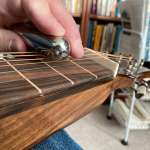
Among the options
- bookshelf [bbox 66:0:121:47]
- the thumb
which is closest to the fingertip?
the thumb

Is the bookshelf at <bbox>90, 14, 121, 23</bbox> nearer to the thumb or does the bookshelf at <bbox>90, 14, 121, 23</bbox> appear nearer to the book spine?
the book spine

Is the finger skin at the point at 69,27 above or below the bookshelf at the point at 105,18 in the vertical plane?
below

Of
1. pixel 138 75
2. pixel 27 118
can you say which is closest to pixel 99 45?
pixel 138 75

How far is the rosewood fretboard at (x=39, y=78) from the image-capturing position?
0.92 feet

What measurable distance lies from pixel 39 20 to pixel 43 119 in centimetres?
18

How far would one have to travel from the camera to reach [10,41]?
0.50 m

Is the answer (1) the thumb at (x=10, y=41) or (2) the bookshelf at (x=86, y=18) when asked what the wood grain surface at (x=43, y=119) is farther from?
(2) the bookshelf at (x=86, y=18)

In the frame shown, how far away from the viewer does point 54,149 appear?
1.37 feet

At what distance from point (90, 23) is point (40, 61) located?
4.80 feet

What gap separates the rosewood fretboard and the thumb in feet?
0.13

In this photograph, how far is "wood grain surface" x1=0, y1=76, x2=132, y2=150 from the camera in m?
0.28

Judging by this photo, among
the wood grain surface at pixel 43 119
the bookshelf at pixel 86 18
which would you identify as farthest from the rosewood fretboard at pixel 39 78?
the bookshelf at pixel 86 18

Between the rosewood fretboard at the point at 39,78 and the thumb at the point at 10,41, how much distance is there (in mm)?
39

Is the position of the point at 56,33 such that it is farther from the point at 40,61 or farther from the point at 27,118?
the point at 27,118
